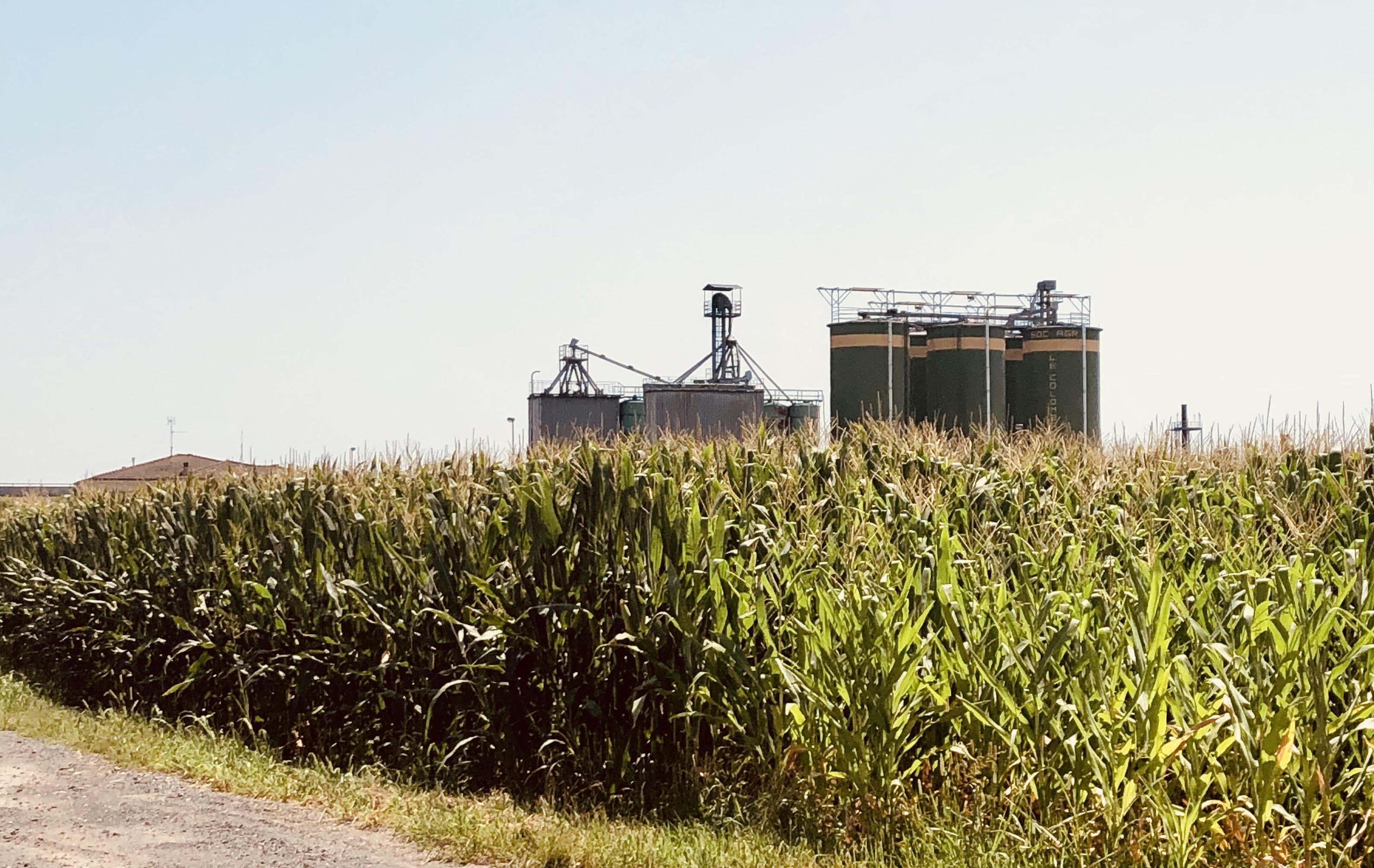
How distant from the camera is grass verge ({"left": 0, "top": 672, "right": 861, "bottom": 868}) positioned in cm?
591

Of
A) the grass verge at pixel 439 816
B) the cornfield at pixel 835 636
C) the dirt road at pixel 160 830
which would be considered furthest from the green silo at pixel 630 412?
the dirt road at pixel 160 830

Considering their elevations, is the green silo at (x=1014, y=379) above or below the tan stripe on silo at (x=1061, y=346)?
below

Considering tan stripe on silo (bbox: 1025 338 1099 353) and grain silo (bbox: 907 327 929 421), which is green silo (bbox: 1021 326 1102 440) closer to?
tan stripe on silo (bbox: 1025 338 1099 353)

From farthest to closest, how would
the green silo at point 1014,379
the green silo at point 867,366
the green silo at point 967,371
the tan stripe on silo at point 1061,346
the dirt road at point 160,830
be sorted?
the green silo at point 1014,379 < the tan stripe on silo at point 1061,346 < the green silo at point 867,366 < the green silo at point 967,371 < the dirt road at point 160,830

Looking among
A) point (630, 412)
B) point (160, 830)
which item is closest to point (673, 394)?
point (630, 412)

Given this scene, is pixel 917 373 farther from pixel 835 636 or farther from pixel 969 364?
pixel 835 636

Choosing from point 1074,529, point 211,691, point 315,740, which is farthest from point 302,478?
point 1074,529

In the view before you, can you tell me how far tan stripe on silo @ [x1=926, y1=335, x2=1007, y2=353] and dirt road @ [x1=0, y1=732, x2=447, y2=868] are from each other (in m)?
32.1

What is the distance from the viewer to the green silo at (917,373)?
39562mm

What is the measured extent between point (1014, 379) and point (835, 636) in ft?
116

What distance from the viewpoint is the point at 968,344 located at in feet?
126

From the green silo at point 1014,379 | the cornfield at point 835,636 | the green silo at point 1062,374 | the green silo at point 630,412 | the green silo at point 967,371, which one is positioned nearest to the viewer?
the cornfield at point 835,636

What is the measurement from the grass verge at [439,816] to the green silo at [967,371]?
98.9ft

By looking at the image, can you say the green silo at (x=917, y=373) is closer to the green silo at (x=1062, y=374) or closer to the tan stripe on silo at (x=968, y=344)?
the tan stripe on silo at (x=968, y=344)
